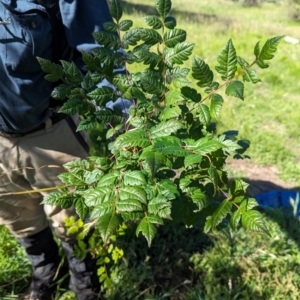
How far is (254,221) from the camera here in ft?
3.21

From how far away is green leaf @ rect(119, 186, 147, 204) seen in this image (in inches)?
36.6

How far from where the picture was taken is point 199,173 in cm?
106

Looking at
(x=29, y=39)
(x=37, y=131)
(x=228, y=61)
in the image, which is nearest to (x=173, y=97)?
(x=228, y=61)

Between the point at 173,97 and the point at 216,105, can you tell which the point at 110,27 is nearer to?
the point at 173,97

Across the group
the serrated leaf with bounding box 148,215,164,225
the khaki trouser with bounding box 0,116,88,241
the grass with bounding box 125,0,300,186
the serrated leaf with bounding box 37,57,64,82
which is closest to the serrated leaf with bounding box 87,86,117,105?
the serrated leaf with bounding box 37,57,64,82

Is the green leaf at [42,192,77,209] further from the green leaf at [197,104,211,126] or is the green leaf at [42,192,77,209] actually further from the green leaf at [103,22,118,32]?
the green leaf at [103,22,118,32]

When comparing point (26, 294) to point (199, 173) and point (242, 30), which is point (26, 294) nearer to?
point (199, 173)

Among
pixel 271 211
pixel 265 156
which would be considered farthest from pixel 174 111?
Answer: pixel 265 156

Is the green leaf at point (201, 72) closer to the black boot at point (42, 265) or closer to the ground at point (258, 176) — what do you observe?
the black boot at point (42, 265)

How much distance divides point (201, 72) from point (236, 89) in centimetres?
10

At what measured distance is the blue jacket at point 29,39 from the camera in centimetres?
169

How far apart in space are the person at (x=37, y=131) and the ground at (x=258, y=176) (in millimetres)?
1795

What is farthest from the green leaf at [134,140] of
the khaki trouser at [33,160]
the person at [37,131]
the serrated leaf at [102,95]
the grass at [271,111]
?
the grass at [271,111]

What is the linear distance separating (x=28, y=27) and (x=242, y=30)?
7876 millimetres
